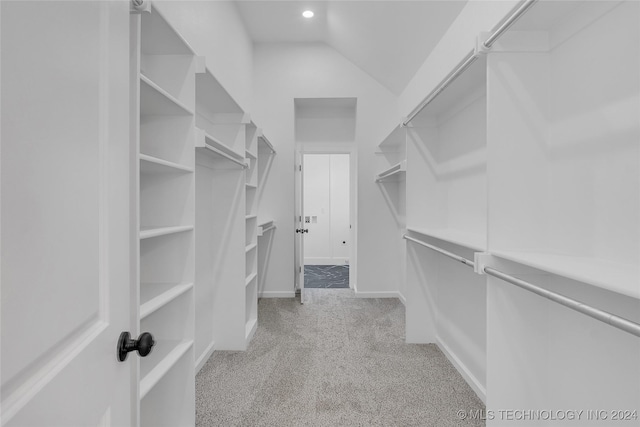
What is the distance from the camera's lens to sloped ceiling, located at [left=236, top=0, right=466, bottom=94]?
2549 millimetres

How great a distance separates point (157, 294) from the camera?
52.9 inches

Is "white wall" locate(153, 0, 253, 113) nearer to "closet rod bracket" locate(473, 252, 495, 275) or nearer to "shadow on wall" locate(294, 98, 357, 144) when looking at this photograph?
"shadow on wall" locate(294, 98, 357, 144)

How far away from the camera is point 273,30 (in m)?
3.85

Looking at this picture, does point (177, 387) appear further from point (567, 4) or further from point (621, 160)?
point (567, 4)

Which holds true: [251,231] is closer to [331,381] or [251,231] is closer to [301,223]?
[301,223]

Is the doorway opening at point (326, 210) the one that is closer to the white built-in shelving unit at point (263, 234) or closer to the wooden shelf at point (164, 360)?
the white built-in shelving unit at point (263, 234)

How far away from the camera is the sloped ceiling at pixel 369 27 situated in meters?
2.55

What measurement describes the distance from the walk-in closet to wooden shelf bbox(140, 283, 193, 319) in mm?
17

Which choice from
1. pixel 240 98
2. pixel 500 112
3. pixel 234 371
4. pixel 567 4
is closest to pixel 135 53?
pixel 500 112

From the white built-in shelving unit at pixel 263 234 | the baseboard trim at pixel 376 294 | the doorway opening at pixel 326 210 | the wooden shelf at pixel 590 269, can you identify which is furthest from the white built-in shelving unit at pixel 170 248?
the doorway opening at pixel 326 210

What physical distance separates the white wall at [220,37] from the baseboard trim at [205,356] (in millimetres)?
1855

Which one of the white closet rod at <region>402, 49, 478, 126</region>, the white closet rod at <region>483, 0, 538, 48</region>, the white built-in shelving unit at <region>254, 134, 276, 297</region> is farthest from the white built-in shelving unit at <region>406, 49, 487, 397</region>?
the white built-in shelving unit at <region>254, 134, 276, 297</region>

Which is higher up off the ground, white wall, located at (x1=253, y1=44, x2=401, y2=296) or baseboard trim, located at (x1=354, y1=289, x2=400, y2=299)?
white wall, located at (x1=253, y1=44, x2=401, y2=296)

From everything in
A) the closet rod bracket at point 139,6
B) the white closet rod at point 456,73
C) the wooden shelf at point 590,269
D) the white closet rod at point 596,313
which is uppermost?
the white closet rod at point 456,73
